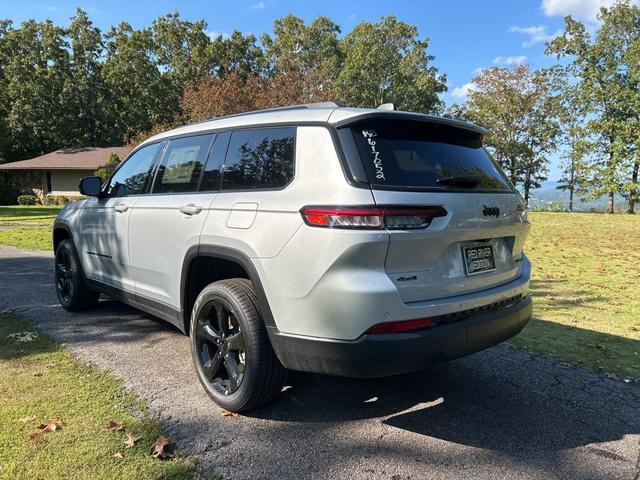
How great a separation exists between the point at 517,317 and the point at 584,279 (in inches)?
230

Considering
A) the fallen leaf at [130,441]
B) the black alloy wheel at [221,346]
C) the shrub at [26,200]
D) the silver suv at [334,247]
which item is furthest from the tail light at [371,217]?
the shrub at [26,200]

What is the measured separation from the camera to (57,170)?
3688cm

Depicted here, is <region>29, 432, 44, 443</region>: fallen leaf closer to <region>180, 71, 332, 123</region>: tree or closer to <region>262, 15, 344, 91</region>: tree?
<region>180, 71, 332, 123</region>: tree

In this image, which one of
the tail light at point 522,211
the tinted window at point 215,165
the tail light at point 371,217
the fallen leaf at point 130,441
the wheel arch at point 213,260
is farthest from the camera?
the tinted window at point 215,165

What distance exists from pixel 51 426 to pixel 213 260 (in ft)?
4.70

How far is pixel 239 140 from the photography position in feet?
11.3

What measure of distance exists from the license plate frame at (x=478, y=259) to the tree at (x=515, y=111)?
39089mm

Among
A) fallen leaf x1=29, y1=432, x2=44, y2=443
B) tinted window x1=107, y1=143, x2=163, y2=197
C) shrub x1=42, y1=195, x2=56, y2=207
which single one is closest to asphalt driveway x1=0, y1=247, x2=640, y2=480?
fallen leaf x1=29, y1=432, x2=44, y2=443

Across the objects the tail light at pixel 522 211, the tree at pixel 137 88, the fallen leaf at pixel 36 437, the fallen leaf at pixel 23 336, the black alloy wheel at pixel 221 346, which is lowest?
the fallen leaf at pixel 36 437

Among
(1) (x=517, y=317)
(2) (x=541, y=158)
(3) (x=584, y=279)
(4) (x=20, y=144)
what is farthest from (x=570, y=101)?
(4) (x=20, y=144)

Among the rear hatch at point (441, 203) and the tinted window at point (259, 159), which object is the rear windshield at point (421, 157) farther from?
the tinted window at point (259, 159)

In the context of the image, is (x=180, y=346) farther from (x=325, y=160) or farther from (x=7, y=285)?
(x=7, y=285)

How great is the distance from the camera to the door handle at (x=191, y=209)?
3465mm

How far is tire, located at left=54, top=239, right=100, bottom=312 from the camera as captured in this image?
5422 millimetres
